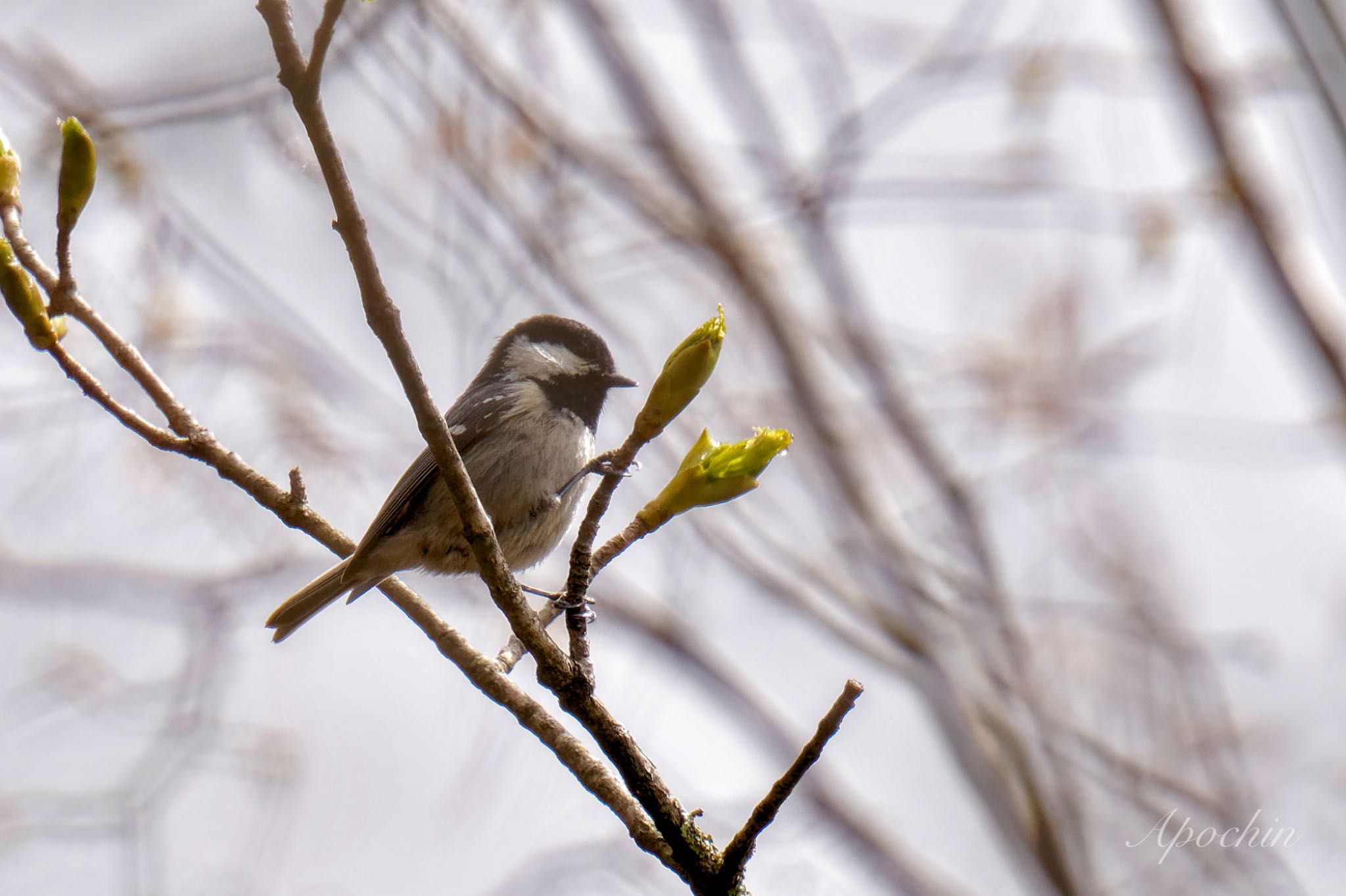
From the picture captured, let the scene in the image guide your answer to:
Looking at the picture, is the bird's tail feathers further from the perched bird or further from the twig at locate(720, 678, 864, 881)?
the twig at locate(720, 678, 864, 881)

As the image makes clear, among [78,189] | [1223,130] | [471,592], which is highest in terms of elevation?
[1223,130]

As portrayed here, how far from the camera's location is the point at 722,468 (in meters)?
1.73

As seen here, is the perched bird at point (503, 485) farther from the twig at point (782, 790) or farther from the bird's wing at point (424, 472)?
the twig at point (782, 790)

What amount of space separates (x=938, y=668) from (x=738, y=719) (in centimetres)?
134

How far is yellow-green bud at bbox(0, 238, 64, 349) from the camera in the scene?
5.76 feet

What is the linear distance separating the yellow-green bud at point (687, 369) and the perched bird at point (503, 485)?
170cm

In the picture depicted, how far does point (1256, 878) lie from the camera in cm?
520

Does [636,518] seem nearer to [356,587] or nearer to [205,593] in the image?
[356,587]

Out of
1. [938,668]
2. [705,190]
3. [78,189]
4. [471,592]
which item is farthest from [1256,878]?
[78,189]

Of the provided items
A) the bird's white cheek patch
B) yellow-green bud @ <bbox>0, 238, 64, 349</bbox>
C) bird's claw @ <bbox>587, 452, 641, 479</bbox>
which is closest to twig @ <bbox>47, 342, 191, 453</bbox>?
yellow-green bud @ <bbox>0, 238, 64, 349</bbox>

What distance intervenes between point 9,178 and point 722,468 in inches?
54.8

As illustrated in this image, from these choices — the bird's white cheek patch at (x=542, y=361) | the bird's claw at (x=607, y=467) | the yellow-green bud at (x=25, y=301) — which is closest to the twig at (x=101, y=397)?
the yellow-green bud at (x=25, y=301)

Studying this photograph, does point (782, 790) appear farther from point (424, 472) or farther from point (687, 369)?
point (424, 472)

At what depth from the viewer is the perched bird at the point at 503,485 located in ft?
11.3
